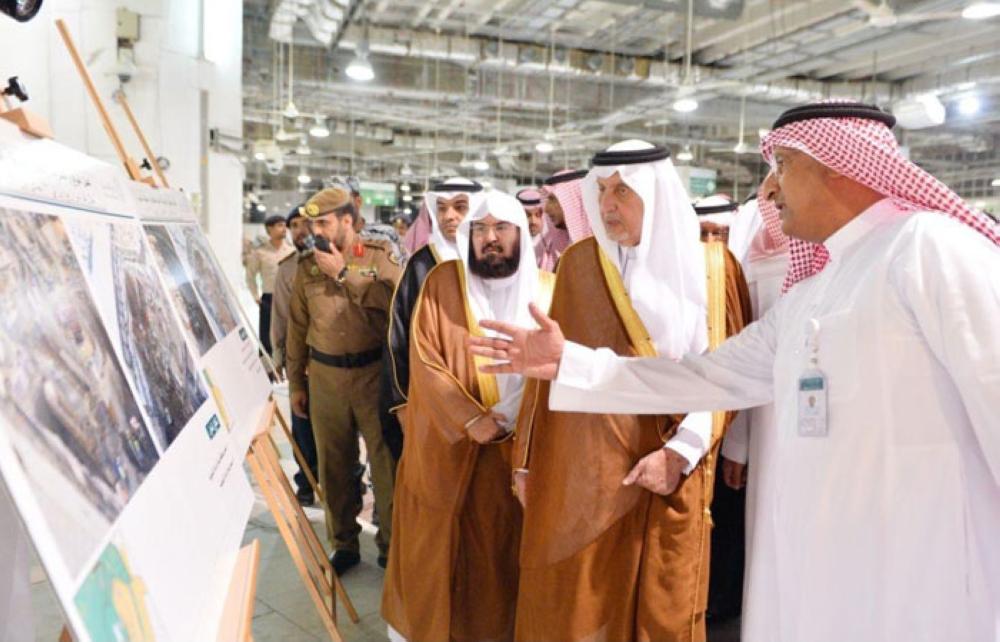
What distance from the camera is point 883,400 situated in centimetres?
134

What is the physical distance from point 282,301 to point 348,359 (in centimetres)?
117

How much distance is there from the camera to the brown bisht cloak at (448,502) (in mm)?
2428

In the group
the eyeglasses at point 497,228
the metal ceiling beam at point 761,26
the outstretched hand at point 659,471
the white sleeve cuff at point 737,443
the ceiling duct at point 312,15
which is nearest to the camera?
the outstretched hand at point 659,471

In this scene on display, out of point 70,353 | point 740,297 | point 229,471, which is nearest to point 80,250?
point 70,353

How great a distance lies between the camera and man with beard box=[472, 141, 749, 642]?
208 cm

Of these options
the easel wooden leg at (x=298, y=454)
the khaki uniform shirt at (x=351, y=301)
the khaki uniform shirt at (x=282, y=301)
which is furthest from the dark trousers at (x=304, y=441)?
the easel wooden leg at (x=298, y=454)

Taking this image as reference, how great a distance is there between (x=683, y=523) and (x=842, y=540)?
0.69 meters

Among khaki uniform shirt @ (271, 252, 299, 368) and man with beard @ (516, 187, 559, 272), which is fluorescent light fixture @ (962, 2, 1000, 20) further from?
khaki uniform shirt @ (271, 252, 299, 368)

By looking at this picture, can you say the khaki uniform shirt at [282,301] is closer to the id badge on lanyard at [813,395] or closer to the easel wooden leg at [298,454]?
the easel wooden leg at [298,454]

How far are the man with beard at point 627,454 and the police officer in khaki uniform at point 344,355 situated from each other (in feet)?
4.19

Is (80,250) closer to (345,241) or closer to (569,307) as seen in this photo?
(569,307)

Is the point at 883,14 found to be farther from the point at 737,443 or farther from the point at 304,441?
the point at 304,441

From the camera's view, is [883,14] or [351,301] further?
[883,14]

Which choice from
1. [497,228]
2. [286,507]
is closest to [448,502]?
[286,507]
